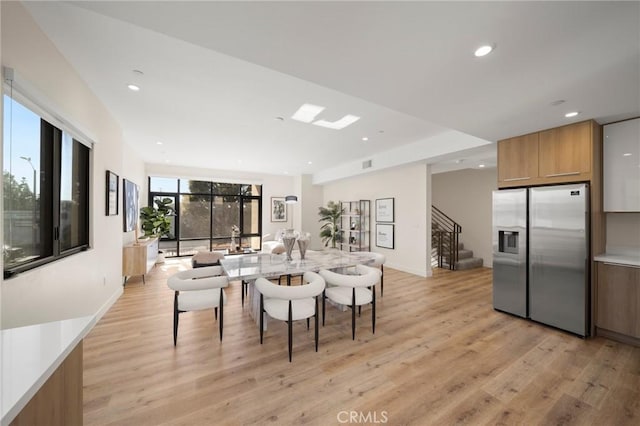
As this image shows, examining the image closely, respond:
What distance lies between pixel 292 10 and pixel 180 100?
2.41 metres

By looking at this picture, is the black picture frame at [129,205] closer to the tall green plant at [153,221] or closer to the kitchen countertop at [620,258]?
the tall green plant at [153,221]

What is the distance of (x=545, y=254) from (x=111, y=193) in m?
6.11

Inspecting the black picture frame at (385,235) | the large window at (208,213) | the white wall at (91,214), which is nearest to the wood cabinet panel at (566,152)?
the black picture frame at (385,235)

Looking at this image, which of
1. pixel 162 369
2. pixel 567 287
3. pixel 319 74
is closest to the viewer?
pixel 319 74

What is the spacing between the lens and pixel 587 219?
9.37 feet

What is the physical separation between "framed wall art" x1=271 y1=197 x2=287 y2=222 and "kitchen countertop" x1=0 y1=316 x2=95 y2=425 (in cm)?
777

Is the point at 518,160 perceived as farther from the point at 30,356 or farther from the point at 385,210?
the point at 30,356

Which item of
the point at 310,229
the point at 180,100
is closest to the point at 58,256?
the point at 180,100

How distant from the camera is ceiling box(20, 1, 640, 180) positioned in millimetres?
1438

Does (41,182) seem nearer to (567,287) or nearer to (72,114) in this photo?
(72,114)

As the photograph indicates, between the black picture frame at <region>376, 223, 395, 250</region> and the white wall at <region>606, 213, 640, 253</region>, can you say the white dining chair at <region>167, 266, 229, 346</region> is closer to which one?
the black picture frame at <region>376, 223, 395, 250</region>

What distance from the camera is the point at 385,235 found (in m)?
6.59

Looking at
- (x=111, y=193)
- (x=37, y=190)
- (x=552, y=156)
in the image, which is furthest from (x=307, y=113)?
(x=552, y=156)

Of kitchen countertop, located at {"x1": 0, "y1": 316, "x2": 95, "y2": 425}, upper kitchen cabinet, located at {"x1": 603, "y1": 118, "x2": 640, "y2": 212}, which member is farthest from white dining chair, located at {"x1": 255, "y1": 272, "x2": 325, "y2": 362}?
upper kitchen cabinet, located at {"x1": 603, "y1": 118, "x2": 640, "y2": 212}
